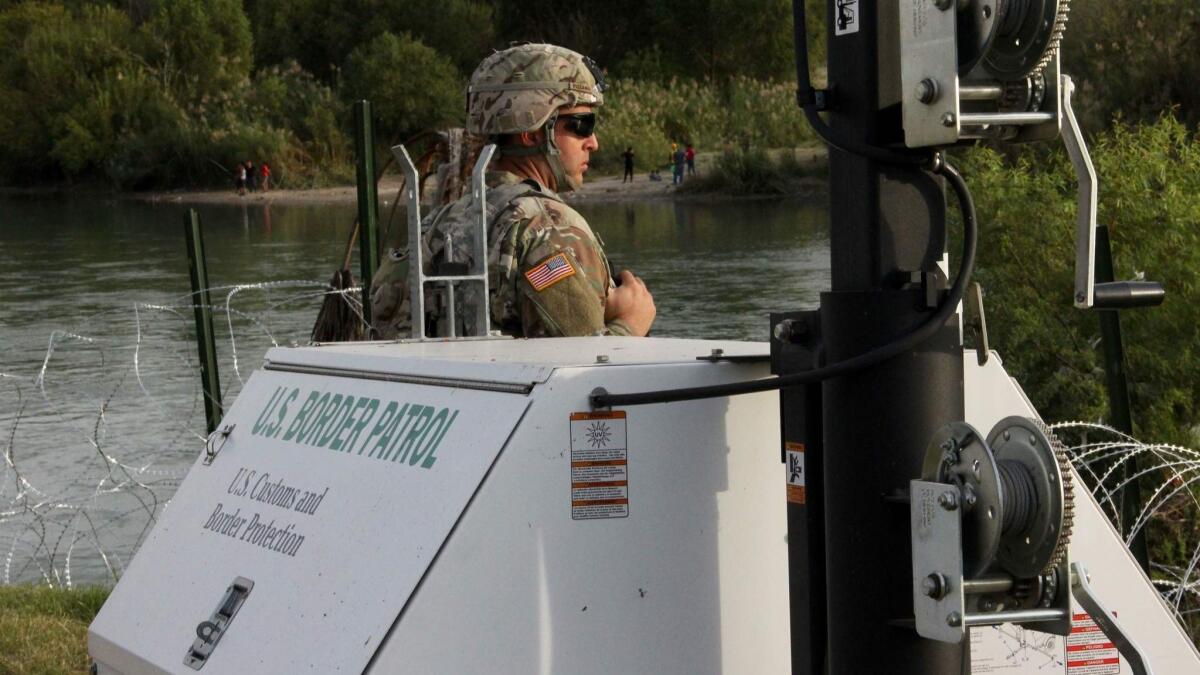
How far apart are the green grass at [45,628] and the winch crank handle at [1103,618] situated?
3.99 meters

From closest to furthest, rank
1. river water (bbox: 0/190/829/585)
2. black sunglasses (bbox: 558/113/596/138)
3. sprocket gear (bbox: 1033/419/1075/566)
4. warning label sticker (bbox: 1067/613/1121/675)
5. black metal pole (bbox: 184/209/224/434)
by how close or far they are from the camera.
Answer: sprocket gear (bbox: 1033/419/1075/566) < warning label sticker (bbox: 1067/613/1121/675) < black sunglasses (bbox: 558/113/596/138) < black metal pole (bbox: 184/209/224/434) < river water (bbox: 0/190/829/585)

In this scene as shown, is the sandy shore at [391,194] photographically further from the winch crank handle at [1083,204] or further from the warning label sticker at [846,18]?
the winch crank handle at [1083,204]

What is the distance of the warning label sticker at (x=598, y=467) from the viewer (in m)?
2.89

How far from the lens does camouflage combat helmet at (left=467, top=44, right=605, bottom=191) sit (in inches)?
188

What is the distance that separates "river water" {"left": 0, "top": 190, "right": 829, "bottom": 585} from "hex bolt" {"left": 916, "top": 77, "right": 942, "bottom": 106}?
400cm

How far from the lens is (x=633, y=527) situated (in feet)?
9.61

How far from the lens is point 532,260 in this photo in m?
4.50

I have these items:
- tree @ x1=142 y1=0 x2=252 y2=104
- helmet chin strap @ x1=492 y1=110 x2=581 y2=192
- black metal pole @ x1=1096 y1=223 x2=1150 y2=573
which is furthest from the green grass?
tree @ x1=142 y1=0 x2=252 y2=104

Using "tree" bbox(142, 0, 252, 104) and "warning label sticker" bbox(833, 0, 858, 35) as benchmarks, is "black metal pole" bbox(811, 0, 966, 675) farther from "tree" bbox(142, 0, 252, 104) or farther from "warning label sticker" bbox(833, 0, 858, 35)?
"tree" bbox(142, 0, 252, 104)

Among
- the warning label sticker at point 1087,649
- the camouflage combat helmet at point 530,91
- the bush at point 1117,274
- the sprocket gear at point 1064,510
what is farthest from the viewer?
the bush at point 1117,274

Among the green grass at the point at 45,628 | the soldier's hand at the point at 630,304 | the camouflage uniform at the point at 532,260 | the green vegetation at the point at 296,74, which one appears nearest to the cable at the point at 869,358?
the camouflage uniform at the point at 532,260

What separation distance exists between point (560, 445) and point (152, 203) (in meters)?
53.4

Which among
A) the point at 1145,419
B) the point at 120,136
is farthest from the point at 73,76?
the point at 1145,419

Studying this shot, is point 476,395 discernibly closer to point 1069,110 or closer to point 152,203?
point 1069,110
